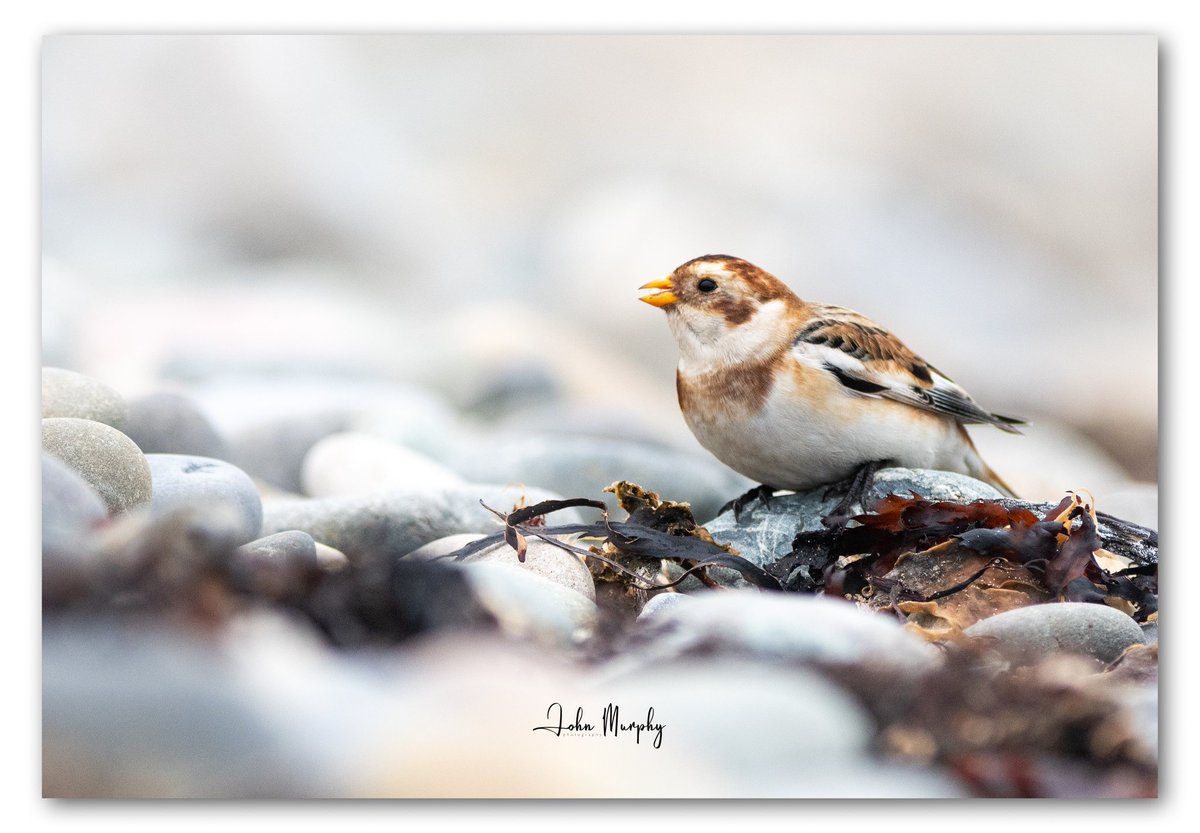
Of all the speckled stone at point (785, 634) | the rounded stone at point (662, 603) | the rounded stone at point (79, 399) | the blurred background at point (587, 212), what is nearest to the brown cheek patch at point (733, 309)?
the blurred background at point (587, 212)

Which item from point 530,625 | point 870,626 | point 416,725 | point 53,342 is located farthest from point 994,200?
point 53,342

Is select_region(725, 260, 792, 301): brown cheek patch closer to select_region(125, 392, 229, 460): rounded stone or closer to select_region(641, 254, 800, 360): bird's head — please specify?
select_region(641, 254, 800, 360): bird's head

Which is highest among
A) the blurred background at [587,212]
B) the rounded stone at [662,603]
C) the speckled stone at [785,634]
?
the blurred background at [587,212]

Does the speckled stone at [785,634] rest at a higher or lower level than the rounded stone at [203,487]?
lower

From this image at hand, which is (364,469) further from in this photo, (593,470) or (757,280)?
(757,280)

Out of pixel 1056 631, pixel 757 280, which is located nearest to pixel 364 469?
pixel 757 280
